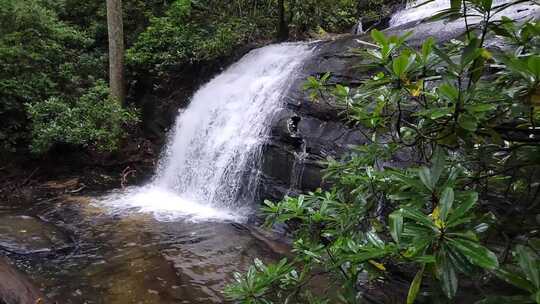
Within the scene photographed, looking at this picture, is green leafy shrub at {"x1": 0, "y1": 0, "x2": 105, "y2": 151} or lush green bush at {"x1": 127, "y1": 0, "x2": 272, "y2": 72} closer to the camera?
green leafy shrub at {"x1": 0, "y1": 0, "x2": 105, "y2": 151}

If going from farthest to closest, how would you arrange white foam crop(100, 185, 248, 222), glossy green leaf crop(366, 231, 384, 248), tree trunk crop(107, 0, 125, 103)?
tree trunk crop(107, 0, 125, 103), white foam crop(100, 185, 248, 222), glossy green leaf crop(366, 231, 384, 248)

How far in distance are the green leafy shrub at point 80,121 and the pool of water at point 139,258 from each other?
5.22ft

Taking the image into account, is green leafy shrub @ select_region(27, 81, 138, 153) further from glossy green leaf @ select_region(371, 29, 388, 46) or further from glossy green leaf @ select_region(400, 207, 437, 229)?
glossy green leaf @ select_region(400, 207, 437, 229)

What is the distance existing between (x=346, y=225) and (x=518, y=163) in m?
0.70

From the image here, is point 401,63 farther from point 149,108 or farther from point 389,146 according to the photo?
point 149,108

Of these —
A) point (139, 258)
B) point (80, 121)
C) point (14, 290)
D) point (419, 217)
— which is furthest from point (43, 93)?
point (419, 217)

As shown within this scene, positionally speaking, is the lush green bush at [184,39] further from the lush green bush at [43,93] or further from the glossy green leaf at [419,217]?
the glossy green leaf at [419,217]

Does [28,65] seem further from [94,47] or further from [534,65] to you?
[534,65]

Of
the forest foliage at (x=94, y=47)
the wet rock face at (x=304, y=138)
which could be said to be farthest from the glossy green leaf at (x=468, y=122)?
the forest foliage at (x=94, y=47)

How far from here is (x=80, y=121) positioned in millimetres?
8203

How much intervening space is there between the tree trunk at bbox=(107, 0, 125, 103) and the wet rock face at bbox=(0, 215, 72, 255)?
366 centimetres

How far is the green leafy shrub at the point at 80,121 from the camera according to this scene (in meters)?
7.85

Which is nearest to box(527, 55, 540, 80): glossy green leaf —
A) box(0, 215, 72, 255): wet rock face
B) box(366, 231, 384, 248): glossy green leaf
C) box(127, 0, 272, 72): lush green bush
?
box(366, 231, 384, 248): glossy green leaf

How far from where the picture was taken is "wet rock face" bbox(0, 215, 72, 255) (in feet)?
17.1
